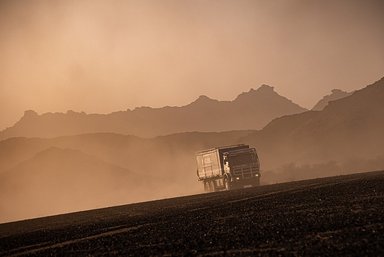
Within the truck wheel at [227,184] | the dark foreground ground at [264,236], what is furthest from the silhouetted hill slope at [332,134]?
the dark foreground ground at [264,236]

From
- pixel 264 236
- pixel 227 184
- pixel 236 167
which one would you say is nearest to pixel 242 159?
pixel 236 167

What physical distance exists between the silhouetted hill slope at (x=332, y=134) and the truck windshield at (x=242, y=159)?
5731cm

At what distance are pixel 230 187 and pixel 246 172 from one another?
86.4 inches

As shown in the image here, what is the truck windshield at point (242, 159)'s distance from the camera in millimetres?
47312

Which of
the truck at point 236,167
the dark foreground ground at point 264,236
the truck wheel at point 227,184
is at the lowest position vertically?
the dark foreground ground at point 264,236

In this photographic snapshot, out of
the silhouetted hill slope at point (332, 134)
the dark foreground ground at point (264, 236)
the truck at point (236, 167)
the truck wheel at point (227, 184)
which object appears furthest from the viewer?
the silhouetted hill slope at point (332, 134)

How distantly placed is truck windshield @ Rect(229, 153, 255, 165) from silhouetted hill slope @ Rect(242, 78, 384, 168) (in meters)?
57.3

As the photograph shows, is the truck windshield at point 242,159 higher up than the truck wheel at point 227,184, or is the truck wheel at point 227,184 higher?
the truck windshield at point 242,159

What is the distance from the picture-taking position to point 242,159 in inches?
1868

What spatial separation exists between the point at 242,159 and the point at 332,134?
78.4 metres

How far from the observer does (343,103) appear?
432 feet

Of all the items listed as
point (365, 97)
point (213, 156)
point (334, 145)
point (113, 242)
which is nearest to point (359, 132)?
point (334, 145)

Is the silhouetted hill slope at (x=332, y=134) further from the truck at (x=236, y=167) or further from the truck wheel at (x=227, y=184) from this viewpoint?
the truck wheel at (x=227, y=184)

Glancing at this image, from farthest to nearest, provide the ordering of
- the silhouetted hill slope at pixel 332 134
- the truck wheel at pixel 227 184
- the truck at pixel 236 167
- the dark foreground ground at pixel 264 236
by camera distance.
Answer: the silhouetted hill slope at pixel 332 134
the truck wheel at pixel 227 184
the truck at pixel 236 167
the dark foreground ground at pixel 264 236
